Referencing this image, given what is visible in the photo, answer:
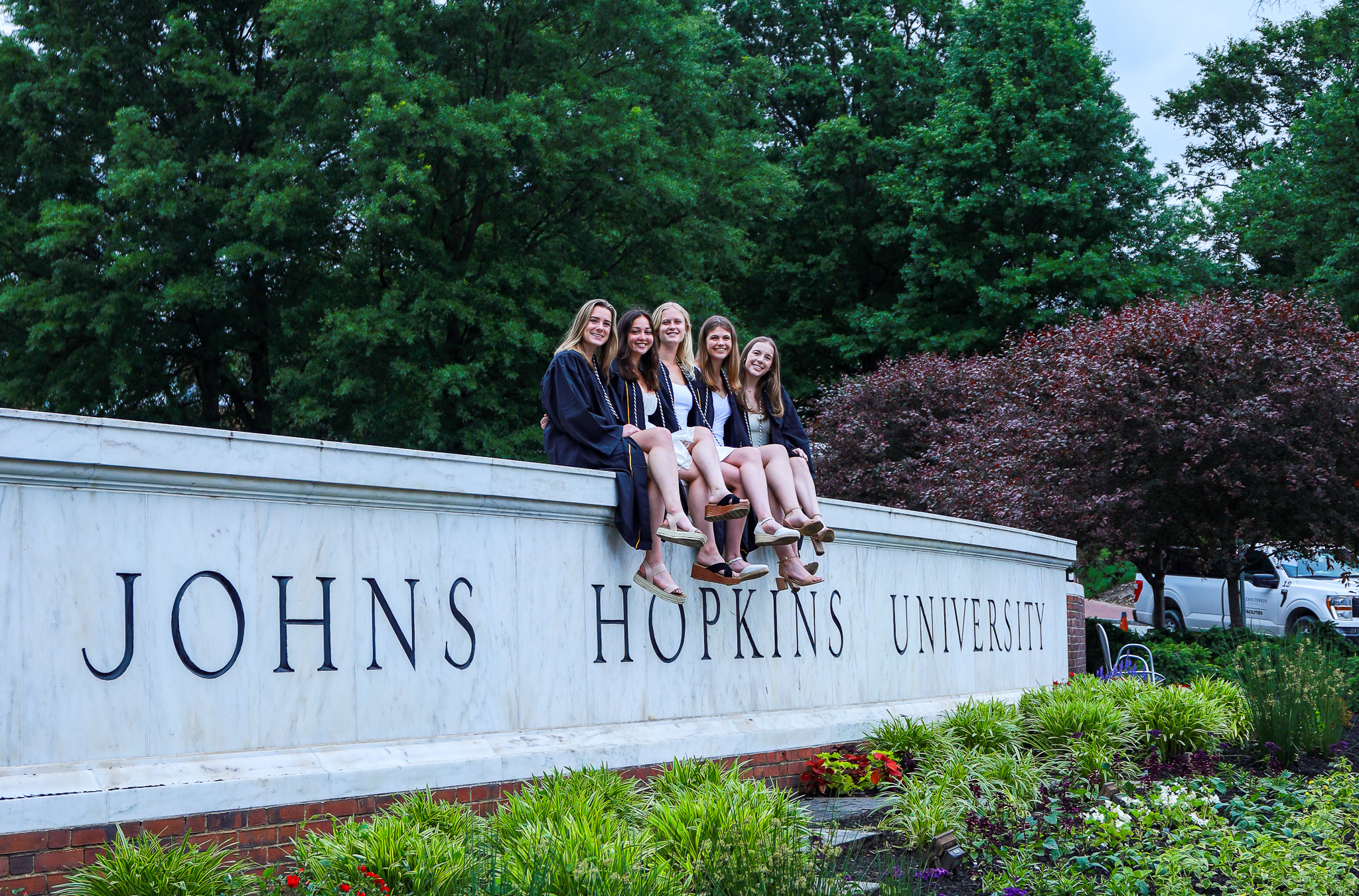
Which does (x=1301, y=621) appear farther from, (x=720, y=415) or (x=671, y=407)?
(x=671, y=407)

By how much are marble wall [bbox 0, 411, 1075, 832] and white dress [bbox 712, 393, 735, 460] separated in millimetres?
859

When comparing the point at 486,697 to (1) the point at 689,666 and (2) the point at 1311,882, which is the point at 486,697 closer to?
(1) the point at 689,666

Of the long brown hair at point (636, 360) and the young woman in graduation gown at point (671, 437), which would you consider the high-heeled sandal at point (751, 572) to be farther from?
the long brown hair at point (636, 360)

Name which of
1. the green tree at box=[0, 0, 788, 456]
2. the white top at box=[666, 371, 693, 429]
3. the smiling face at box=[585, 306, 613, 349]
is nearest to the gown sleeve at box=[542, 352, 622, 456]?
the smiling face at box=[585, 306, 613, 349]

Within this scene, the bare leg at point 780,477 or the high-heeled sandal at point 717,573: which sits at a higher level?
the bare leg at point 780,477

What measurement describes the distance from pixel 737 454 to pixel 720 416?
499 millimetres

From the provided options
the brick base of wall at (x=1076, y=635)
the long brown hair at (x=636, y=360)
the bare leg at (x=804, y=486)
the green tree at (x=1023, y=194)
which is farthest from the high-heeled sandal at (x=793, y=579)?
Result: the green tree at (x=1023, y=194)

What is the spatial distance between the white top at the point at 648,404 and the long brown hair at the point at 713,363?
491 millimetres

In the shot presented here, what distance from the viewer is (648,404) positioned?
268 inches

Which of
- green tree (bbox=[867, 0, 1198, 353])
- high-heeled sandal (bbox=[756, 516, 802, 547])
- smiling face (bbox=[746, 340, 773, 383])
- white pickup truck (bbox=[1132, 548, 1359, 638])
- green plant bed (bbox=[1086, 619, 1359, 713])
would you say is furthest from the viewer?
green tree (bbox=[867, 0, 1198, 353])

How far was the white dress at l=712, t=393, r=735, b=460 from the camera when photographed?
7.14 metres

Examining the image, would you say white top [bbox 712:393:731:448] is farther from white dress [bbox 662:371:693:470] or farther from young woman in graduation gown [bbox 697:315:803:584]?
white dress [bbox 662:371:693:470]

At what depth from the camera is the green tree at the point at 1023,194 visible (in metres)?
23.1

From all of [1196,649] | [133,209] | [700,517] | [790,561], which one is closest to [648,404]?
[700,517]
